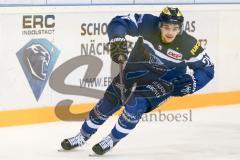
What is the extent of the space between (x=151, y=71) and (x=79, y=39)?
6.58 ft

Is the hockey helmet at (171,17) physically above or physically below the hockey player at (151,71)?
above

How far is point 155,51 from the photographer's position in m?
6.31

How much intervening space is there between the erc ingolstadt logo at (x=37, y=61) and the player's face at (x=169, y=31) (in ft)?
6.97

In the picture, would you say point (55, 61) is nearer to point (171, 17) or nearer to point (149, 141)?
point (149, 141)

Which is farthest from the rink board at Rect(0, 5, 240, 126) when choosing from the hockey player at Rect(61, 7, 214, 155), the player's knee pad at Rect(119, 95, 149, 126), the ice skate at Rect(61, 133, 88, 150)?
the player's knee pad at Rect(119, 95, 149, 126)

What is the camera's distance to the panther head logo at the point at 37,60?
26.0ft

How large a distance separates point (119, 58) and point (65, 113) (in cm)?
247

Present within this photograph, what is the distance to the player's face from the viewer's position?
6.07m

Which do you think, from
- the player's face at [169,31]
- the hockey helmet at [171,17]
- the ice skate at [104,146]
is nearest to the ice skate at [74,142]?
the ice skate at [104,146]

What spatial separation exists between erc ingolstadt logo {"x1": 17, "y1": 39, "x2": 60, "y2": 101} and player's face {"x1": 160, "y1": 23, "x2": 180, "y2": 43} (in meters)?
2.12

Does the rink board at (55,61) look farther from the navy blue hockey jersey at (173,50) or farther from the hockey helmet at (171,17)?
the hockey helmet at (171,17)

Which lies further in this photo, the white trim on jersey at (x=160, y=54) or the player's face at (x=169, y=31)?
the white trim on jersey at (x=160, y=54)

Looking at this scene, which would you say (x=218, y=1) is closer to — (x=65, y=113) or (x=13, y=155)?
(x=65, y=113)

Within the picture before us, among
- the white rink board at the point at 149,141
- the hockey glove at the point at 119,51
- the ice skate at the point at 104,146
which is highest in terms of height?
the hockey glove at the point at 119,51
